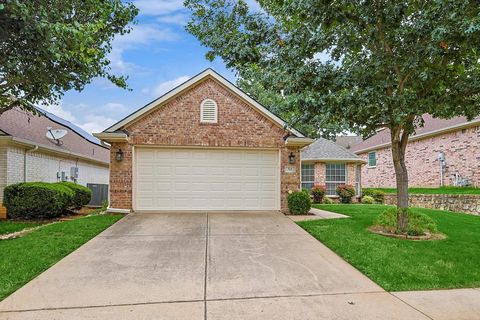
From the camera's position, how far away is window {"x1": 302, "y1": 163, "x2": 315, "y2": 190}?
62.2ft

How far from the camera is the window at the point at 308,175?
62.2 ft

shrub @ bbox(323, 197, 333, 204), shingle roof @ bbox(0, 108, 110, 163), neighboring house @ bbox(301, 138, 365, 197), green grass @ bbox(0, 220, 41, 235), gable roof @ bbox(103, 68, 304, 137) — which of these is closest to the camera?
green grass @ bbox(0, 220, 41, 235)

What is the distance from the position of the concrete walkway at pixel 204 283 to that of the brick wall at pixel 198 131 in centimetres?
355

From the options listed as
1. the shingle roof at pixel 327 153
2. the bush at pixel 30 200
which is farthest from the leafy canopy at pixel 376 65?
the shingle roof at pixel 327 153

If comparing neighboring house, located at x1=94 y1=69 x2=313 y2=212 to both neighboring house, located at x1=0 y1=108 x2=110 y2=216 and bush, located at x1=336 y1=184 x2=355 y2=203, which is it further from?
bush, located at x1=336 y1=184 x2=355 y2=203

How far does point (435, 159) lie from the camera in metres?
18.0

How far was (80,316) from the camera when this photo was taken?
12.2 ft

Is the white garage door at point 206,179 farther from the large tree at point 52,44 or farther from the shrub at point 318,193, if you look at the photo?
the shrub at point 318,193

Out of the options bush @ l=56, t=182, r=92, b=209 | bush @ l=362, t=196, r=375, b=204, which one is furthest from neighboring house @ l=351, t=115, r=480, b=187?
bush @ l=56, t=182, r=92, b=209

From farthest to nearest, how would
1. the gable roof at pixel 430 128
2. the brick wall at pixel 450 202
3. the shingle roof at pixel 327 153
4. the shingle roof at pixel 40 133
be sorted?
the shingle roof at pixel 327 153 < the gable roof at pixel 430 128 < the brick wall at pixel 450 202 < the shingle roof at pixel 40 133

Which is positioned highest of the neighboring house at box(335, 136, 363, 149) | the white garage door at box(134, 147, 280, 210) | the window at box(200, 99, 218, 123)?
the neighboring house at box(335, 136, 363, 149)

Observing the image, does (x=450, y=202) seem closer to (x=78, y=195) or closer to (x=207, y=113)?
(x=207, y=113)

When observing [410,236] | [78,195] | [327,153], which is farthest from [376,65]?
[78,195]

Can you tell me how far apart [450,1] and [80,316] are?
7664 mm
